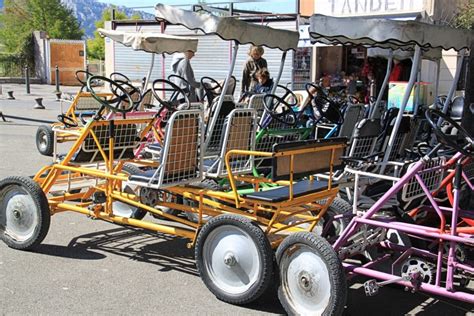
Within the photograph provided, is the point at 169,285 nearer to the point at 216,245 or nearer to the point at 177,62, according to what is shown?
the point at 216,245

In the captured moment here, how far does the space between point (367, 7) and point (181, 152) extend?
12.7m

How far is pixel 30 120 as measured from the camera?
15867 mm

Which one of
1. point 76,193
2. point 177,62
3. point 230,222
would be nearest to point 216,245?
point 230,222

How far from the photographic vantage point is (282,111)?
26.5 ft

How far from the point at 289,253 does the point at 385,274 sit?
25.1 inches

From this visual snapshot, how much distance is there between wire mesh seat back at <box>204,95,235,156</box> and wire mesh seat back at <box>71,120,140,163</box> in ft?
3.14

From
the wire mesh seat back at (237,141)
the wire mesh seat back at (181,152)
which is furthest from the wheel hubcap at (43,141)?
the wire mesh seat back at (181,152)

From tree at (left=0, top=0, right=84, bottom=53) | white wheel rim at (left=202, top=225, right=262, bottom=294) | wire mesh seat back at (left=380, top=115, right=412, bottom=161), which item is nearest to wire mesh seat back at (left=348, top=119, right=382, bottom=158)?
wire mesh seat back at (left=380, top=115, right=412, bottom=161)

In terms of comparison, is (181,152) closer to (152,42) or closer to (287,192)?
(287,192)

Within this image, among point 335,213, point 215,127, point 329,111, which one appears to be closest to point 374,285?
point 335,213

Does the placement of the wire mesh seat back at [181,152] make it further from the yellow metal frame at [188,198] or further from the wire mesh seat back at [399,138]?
the wire mesh seat back at [399,138]

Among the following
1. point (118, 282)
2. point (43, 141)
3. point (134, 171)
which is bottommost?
point (118, 282)

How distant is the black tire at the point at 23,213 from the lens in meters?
5.38

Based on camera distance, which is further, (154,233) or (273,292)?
(154,233)
